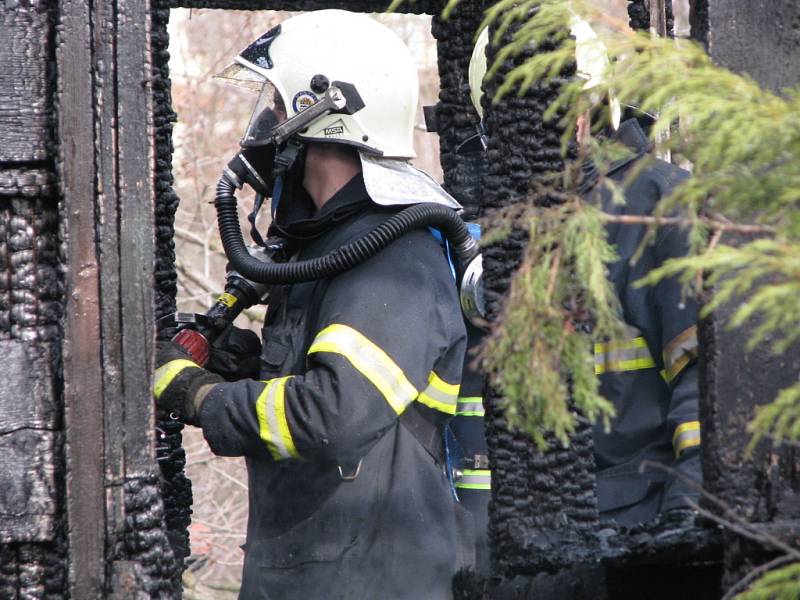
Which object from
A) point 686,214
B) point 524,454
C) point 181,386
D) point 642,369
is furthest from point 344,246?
point 686,214

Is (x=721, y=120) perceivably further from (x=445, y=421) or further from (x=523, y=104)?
(x=445, y=421)

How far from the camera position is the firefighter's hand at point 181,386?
11.7 feet

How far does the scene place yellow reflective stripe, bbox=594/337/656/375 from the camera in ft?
12.8

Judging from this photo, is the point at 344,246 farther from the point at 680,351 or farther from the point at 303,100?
the point at 680,351

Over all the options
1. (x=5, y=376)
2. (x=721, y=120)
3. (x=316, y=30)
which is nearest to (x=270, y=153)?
(x=316, y=30)

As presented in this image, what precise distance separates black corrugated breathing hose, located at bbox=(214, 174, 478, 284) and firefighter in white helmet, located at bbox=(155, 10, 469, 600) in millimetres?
13

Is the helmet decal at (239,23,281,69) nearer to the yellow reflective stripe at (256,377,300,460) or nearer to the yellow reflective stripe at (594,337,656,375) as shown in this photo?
the yellow reflective stripe at (256,377,300,460)

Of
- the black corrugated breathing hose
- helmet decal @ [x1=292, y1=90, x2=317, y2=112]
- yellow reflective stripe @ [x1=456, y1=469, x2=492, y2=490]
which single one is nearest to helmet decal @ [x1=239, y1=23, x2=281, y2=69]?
helmet decal @ [x1=292, y1=90, x2=317, y2=112]

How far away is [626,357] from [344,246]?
3.09ft

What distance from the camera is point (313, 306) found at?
146 inches

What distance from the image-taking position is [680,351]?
12.2ft

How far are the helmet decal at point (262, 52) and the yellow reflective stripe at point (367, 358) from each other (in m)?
0.96

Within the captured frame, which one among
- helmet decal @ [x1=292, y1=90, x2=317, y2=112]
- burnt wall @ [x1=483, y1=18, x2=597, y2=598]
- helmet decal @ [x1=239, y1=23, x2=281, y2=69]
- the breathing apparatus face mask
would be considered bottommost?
burnt wall @ [x1=483, y1=18, x2=597, y2=598]

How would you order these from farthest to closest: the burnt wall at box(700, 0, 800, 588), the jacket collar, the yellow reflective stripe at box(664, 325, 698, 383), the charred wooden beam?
the jacket collar → the yellow reflective stripe at box(664, 325, 698, 383) → the charred wooden beam → the burnt wall at box(700, 0, 800, 588)
